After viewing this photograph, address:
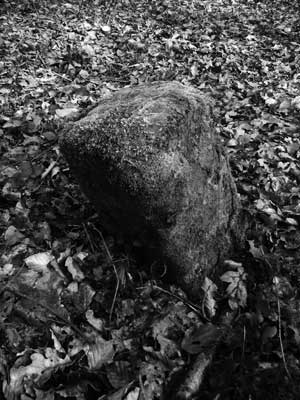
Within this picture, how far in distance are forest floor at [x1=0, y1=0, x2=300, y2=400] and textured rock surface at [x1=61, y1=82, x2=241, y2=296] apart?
30cm

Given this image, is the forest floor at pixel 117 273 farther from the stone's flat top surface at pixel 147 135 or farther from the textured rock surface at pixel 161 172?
the stone's flat top surface at pixel 147 135

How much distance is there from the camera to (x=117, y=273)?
9.47ft

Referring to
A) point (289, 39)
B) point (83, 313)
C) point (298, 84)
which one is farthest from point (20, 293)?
point (289, 39)

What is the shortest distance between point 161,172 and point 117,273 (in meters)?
0.95

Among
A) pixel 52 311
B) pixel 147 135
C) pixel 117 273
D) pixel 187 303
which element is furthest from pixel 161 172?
pixel 52 311

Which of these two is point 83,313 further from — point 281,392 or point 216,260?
point 281,392

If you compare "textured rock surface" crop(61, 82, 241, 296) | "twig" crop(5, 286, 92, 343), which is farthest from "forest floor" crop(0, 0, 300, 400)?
"textured rock surface" crop(61, 82, 241, 296)

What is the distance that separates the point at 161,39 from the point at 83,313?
16.6 ft

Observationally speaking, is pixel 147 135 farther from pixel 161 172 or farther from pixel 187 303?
pixel 187 303

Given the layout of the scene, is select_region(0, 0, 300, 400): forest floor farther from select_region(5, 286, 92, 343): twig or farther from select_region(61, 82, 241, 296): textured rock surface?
select_region(61, 82, 241, 296): textured rock surface

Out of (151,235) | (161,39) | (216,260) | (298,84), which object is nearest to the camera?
(151,235)

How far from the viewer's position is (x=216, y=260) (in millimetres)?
3012

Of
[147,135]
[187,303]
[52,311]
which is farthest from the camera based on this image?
[187,303]

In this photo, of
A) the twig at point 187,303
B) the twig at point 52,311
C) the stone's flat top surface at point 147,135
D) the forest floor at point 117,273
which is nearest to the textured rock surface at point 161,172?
the stone's flat top surface at point 147,135
